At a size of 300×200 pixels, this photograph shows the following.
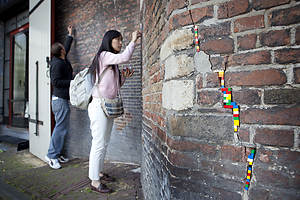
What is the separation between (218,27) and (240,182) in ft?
2.68

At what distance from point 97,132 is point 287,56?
6.52 ft

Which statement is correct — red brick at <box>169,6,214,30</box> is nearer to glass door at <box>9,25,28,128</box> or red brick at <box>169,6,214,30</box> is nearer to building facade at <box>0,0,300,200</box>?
building facade at <box>0,0,300,200</box>

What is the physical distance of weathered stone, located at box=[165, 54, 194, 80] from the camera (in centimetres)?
112

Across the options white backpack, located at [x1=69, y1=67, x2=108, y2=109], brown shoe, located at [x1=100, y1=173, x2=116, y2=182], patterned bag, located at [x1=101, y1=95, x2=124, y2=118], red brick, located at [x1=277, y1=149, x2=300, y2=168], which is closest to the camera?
red brick, located at [x1=277, y1=149, x2=300, y2=168]

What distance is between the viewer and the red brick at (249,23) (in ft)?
3.23

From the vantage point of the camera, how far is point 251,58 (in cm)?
100

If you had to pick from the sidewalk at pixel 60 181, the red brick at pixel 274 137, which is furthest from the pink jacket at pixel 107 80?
the red brick at pixel 274 137

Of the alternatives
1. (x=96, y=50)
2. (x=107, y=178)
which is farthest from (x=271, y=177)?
(x=96, y=50)

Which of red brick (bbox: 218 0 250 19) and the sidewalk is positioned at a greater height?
red brick (bbox: 218 0 250 19)

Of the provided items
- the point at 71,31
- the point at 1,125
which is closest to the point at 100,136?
the point at 71,31

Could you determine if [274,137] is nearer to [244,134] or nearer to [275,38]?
[244,134]

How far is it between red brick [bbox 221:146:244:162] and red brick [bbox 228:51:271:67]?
0.44 metres

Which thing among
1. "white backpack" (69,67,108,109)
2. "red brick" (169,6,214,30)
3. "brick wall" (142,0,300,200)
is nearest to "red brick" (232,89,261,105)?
"brick wall" (142,0,300,200)

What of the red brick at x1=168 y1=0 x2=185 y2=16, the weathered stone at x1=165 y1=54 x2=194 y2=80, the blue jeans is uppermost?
the red brick at x1=168 y1=0 x2=185 y2=16
